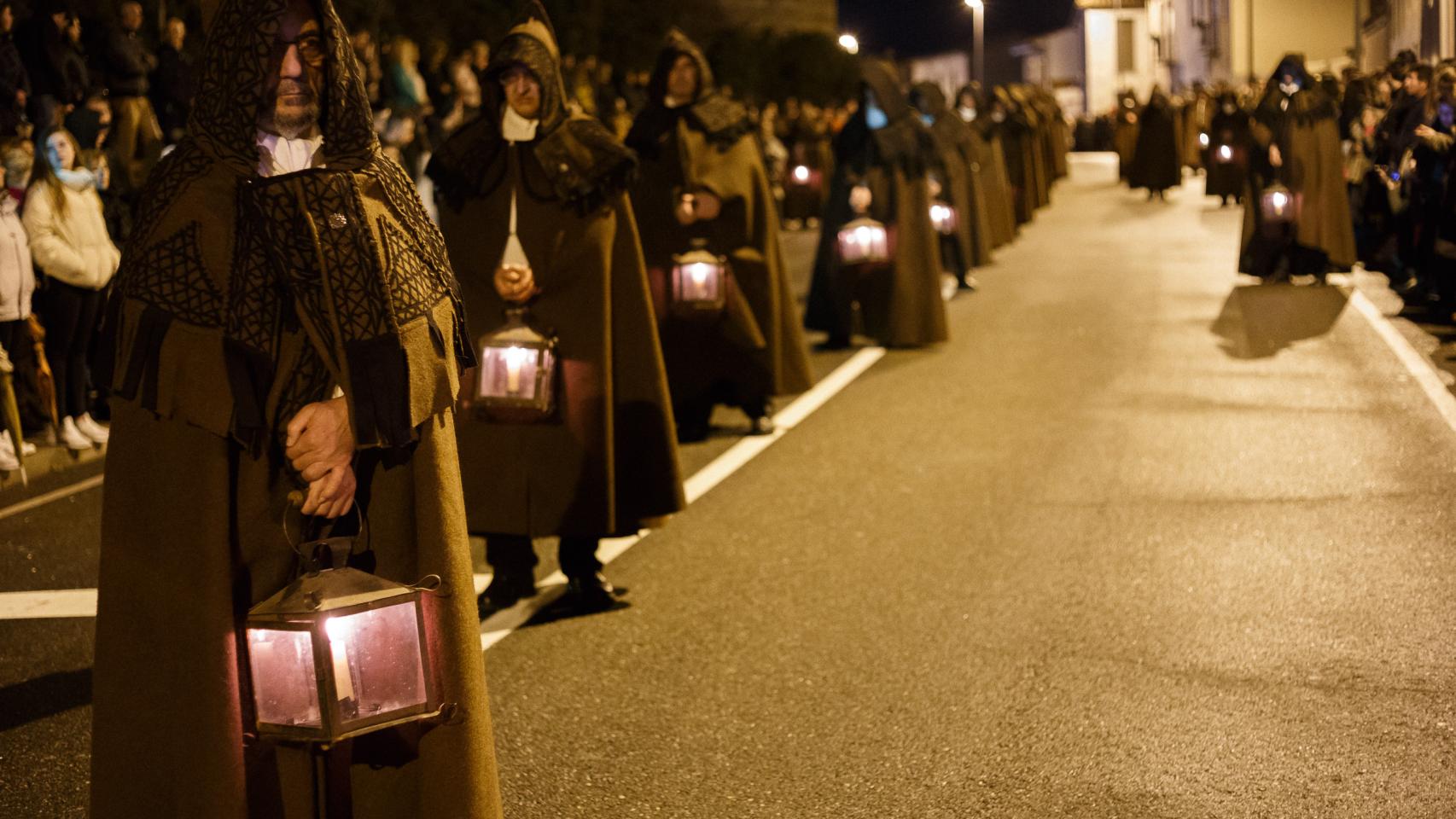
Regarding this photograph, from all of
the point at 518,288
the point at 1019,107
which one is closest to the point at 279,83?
the point at 518,288

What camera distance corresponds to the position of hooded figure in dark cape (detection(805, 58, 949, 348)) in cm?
1413

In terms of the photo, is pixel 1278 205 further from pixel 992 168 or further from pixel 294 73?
pixel 294 73

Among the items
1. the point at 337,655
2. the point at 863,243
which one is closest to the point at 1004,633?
the point at 337,655

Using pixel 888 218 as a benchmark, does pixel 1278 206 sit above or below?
below

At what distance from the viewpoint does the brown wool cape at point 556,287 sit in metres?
6.50

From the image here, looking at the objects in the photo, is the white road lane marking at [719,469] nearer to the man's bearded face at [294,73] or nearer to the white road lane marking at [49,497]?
the man's bearded face at [294,73]

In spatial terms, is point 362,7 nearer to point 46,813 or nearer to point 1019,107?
point 1019,107

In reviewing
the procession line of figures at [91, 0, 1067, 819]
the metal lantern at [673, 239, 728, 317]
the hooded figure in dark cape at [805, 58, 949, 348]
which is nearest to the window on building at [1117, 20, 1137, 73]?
the hooded figure in dark cape at [805, 58, 949, 348]

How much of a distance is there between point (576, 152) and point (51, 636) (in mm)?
2605

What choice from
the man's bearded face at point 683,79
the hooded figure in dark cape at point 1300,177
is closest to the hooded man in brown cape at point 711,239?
the man's bearded face at point 683,79

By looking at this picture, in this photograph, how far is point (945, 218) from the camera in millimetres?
18406

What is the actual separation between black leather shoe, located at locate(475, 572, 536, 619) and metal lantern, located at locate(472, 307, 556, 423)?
Answer: 0.78m

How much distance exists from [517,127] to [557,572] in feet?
6.37

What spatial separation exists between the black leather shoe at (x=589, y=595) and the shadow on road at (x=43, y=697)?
5.66ft
